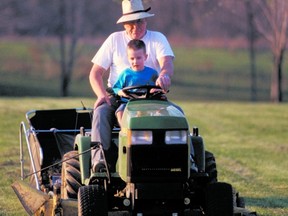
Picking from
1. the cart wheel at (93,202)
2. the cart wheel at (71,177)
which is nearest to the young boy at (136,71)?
the cart wheel at (71,177)

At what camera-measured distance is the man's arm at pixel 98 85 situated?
27.8 feet

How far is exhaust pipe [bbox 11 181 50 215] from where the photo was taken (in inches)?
327

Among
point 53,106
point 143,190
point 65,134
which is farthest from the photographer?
point 53,106

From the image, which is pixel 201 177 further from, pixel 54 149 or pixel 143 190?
pixel 54 149

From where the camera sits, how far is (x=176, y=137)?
7.45 metres

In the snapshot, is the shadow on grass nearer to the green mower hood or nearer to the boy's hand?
the boy's hand

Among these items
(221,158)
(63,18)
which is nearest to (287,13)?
(63,18)

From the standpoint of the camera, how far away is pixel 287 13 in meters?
34.8

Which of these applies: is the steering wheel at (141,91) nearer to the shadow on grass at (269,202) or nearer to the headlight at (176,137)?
the headlight at (176,137)

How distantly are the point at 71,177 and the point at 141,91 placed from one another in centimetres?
102

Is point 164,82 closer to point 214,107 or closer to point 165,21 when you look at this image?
point 214,107

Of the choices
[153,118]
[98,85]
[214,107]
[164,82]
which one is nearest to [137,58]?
[164,82]

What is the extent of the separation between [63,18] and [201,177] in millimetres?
39016

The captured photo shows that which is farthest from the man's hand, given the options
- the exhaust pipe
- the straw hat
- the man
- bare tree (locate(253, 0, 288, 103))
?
bare tree (locate(253, 0, 288, 103))
